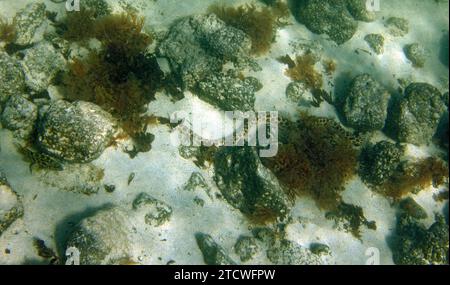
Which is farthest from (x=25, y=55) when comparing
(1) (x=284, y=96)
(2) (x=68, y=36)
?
(1) (x=284, y=96)

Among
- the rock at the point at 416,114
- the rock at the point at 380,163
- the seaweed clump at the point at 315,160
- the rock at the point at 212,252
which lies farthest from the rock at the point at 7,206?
the rock at the point at 416,114

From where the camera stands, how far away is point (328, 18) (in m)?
9.05

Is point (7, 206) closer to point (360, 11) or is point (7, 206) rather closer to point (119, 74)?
point (119, 74)

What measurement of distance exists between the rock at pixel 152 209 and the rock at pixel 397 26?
8730mm

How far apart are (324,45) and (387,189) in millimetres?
4088

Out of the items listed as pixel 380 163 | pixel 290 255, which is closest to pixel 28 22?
pixel 290 255

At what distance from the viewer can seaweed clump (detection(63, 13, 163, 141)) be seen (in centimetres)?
651

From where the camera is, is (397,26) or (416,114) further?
(397,26)

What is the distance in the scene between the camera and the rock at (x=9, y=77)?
6082 mm

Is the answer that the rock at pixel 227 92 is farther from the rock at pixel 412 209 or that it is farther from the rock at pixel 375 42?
the rock at pixel 375 42

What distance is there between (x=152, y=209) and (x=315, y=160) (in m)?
3.64

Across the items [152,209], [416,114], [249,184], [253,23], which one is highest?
[253,23]

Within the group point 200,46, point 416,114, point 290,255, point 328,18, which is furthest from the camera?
point 328,18

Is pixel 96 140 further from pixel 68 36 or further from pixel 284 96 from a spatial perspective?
pixel 284 96
